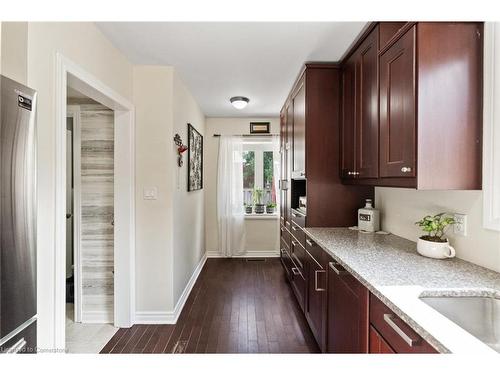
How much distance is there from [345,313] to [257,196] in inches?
127

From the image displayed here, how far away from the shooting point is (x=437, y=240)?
146cm

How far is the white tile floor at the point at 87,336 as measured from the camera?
6.84 ft

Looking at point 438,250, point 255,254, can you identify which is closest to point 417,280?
point 438,250

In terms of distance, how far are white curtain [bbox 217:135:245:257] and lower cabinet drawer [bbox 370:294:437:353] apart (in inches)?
133

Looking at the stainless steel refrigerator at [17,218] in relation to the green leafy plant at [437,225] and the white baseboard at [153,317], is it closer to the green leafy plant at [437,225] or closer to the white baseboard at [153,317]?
the white baseboard at [153,317]

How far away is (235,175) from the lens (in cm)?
442

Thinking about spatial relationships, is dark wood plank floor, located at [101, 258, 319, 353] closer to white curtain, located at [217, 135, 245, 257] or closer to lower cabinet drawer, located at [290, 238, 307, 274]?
lower cabinet drawer, located at [290, 238, 307, 274]

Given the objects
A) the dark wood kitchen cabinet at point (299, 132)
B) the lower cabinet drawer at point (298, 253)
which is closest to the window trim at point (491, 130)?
the dark wood kitchen cabinet at point (299, 132)

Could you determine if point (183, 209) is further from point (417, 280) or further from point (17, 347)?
point (417, 280)

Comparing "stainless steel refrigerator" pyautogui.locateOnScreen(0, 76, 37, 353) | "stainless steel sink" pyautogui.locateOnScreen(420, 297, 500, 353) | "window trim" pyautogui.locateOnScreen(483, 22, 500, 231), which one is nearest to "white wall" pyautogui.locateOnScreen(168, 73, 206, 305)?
"stainless steel refrigerator" pyautogui.locateOnScreen(0, 76, 37, 353)

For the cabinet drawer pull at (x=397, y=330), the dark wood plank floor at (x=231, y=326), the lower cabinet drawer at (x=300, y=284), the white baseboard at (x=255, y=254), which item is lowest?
the dark wood plank floor at (x=231, y=326)

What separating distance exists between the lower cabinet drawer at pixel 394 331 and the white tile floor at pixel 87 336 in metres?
2.11

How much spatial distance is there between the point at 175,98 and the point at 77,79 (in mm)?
1005
